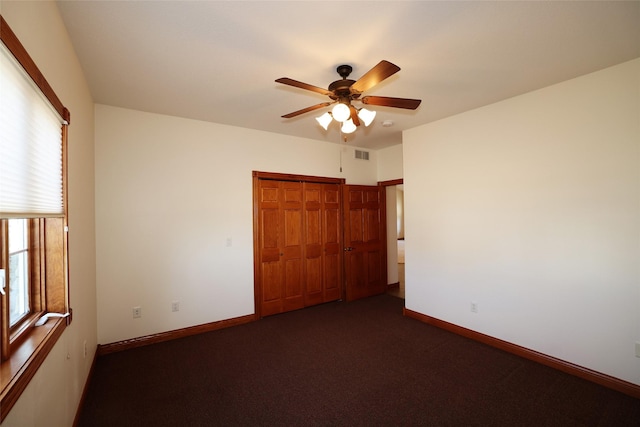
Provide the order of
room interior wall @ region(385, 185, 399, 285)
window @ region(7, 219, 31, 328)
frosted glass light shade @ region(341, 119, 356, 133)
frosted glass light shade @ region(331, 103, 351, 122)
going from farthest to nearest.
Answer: room interior wall @ region(385, 185, 399, 285), frosted glass light shade @ region(341, 119, 356, 133), frosted glass light shade @ region(331, 103, 351, 122), window @ region(7, 219, 31, 328)

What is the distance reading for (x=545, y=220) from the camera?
2.82m

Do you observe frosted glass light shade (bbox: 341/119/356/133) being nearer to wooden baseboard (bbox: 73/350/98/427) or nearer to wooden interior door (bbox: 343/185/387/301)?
wooden interior door (bbox: 343/185/387/301)

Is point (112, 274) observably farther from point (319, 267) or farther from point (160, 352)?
point (319, 267)

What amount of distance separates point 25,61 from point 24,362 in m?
1.29

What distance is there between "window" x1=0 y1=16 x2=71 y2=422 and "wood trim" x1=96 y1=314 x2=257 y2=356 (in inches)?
64.8

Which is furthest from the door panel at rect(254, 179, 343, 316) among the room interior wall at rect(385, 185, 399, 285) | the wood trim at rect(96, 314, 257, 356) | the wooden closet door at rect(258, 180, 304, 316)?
the room interior wall at rect(385, 185, 399, 285)

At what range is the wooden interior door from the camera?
16.0 feet

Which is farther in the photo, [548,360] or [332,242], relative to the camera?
[332,242]

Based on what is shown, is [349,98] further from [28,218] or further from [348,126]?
[28,218]

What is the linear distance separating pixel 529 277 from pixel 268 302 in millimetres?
3280

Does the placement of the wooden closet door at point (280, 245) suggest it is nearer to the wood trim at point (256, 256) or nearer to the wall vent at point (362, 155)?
the wood trim at point (256, 256)

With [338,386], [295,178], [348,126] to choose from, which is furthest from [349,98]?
[338,386]

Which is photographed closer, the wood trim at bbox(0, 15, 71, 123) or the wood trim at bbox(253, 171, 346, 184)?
the wood trim at bbox(0, 15, 71, 123)

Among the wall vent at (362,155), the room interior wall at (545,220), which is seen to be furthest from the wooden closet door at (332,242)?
the room interior wall at (545,220)
